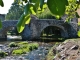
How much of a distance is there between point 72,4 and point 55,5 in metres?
1.91

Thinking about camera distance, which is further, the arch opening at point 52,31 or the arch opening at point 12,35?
the arch opening at point 52,31

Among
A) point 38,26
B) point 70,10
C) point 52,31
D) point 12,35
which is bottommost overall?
point 12,35

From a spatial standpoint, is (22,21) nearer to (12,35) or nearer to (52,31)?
(52,31)

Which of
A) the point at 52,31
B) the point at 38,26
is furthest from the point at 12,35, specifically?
the point at 38,26

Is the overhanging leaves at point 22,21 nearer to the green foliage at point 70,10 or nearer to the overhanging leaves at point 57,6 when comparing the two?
the overhanging leaves at point 57,6

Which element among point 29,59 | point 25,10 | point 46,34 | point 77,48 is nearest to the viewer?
point 25,10

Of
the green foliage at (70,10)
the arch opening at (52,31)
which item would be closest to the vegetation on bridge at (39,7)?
the green foliage at (70,10)

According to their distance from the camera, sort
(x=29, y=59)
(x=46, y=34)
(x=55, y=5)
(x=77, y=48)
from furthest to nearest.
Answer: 1. (x=46, y=34)
2. (x=29, y=59)
3. (x=77, y=48)
4. (x=55, y=5)

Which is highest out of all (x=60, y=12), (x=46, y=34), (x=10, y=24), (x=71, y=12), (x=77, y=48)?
(x=60, y=12)

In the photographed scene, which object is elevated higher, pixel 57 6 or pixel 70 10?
pixel 57 6

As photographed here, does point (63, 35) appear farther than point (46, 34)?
No

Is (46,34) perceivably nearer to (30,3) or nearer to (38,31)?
(38,31)

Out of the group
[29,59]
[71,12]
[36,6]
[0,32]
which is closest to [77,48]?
[29,59]

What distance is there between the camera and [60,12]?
960 mm
